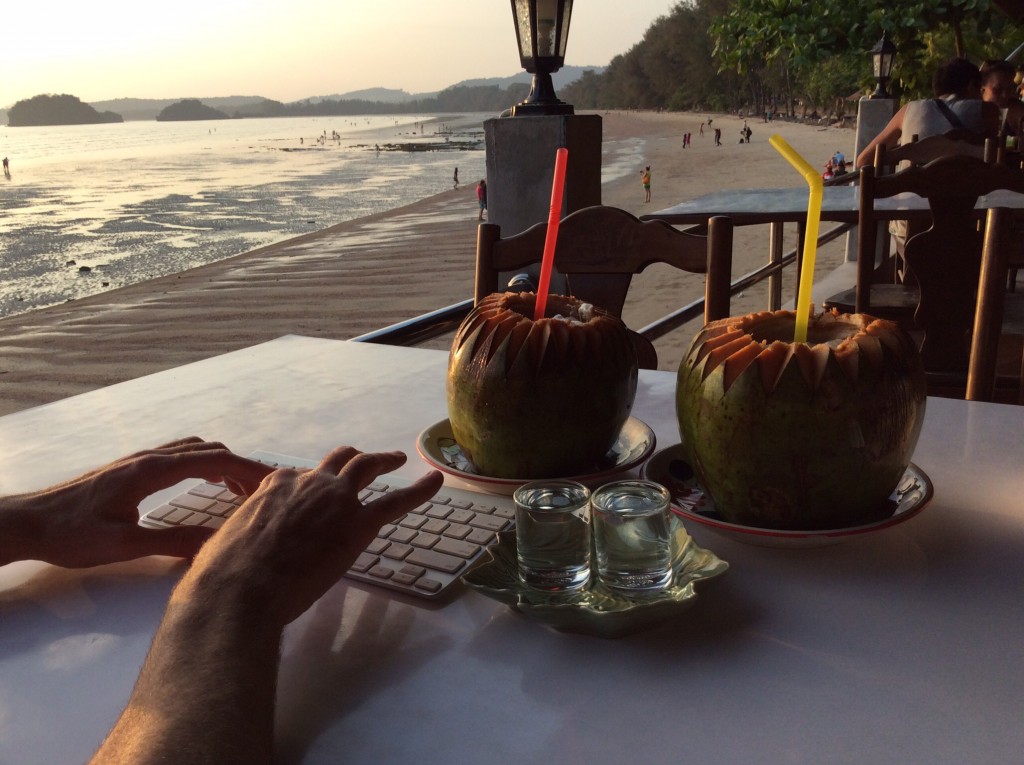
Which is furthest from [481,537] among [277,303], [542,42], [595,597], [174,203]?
[174,203]

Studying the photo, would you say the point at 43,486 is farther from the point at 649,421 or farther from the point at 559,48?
the point at 559,48

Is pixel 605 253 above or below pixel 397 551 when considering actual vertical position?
above

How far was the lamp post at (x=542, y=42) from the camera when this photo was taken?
328cm

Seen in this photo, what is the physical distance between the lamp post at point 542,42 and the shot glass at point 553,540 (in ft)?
9.92

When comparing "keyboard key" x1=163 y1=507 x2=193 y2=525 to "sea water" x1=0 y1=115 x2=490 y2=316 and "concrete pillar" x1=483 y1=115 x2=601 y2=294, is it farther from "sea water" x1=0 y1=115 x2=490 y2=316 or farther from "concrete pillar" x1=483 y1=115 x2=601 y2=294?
"sea water" x1=0 y1=115 x2=490 y2=316

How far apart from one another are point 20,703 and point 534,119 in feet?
10.7

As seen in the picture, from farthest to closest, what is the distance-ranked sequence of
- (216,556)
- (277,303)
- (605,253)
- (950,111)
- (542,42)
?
(277,303) < (950,111) < (542,42) < (605,253) < (216,556)

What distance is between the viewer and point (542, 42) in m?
3.35

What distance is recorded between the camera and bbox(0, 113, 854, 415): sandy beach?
696 cm

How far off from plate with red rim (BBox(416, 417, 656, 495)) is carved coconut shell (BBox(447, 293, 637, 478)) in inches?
0.7

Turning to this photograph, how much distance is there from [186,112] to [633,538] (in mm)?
125768

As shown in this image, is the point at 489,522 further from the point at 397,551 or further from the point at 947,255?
the point at 947,255

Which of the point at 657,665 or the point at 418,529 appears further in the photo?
the point at 418,529

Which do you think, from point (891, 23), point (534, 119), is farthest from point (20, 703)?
point (891, 23)
